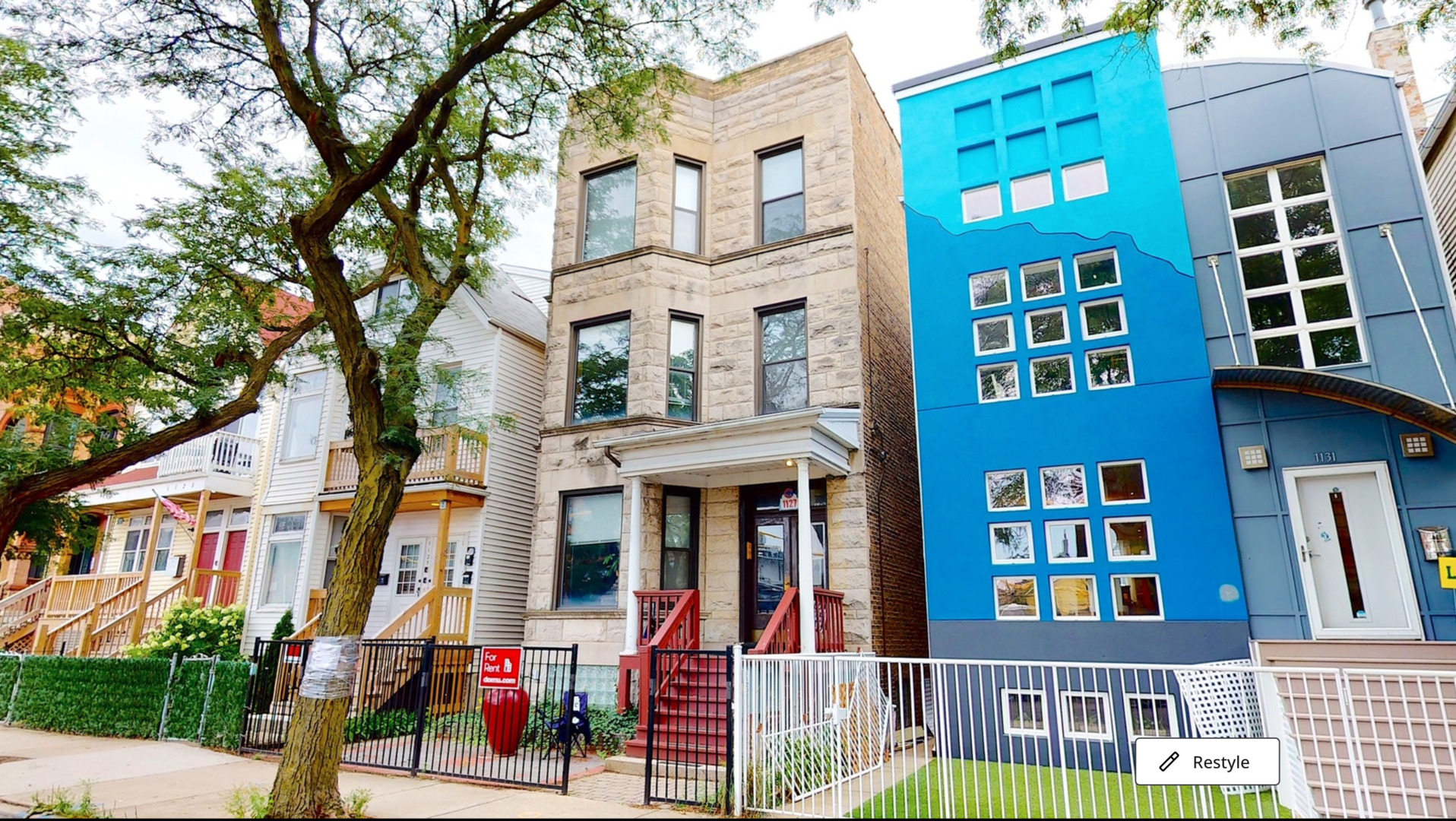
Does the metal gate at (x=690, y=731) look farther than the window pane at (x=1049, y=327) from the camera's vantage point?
No

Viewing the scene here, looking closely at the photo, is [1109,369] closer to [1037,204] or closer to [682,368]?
[1037,204]

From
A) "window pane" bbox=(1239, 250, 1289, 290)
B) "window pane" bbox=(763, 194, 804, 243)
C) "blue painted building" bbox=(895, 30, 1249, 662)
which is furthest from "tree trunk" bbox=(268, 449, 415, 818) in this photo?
"window pane" bbox=(1239, 250, 1289, 290)

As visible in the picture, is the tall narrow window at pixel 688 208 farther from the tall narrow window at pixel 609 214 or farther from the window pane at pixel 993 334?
the window pane at pixel 993 334

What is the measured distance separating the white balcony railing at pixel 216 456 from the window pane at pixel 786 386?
42.3ft

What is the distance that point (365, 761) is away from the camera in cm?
907

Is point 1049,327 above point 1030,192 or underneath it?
underneath

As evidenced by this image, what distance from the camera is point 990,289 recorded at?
35.9ft

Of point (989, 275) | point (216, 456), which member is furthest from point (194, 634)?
point (989, 275)

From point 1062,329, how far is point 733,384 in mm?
4931

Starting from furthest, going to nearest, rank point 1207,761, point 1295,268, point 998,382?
point 998,382
point 1295,268
point 1207,761

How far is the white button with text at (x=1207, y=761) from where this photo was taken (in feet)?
17.9

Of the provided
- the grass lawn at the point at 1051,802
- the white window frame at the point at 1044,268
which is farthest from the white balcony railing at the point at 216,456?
the white window frame at the point at 1044,268

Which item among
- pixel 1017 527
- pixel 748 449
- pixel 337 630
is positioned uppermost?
pixel 748 449

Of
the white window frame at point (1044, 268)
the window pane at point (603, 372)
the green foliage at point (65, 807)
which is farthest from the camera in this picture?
the window pane at point (603, 372)
